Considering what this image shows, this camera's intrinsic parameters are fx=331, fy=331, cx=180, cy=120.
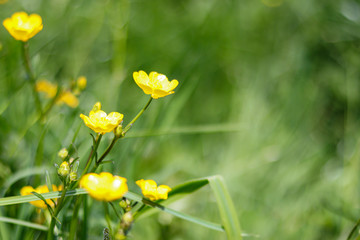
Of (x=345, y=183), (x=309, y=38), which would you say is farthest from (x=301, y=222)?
(x=309, y=38)

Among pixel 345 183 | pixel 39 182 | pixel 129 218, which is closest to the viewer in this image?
pixel 129 218

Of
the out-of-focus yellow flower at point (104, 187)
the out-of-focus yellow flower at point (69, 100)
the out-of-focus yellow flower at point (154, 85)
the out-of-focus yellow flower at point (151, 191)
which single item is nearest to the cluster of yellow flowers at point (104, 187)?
the out-of-focus yellow flower at point (104, 187)

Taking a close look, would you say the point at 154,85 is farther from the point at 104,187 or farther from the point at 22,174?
the point at 22,174

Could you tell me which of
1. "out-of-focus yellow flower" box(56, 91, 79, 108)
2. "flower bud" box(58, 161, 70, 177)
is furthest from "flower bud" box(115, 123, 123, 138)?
"out-of-focus yellow flower" box(56, 91, 79, 108)

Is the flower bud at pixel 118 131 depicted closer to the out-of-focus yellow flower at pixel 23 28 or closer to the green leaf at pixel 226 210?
the green leaf at pixel 226 210

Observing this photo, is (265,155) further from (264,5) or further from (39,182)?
(264,5)

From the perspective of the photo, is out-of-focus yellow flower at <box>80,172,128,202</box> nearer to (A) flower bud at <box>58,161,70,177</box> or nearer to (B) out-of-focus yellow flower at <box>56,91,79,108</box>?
(A) flower bud at <box>58,161,70,177</box>

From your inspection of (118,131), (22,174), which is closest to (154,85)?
(118,131)
